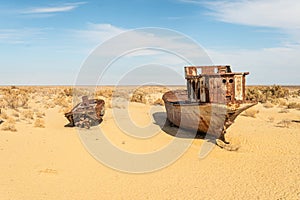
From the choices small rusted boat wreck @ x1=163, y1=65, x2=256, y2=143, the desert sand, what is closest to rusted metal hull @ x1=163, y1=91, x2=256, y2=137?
small rusted boat wreck @ x1=163, y1=65, x2=256, y2=143

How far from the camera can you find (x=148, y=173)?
27.9 ft

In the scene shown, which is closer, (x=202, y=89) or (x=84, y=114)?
(x=202, y=89)

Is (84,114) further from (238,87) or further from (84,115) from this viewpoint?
(238,87)

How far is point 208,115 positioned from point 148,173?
4.01 m

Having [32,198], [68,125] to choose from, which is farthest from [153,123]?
[32,198]

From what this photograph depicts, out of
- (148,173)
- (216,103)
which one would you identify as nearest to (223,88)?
(216,103)

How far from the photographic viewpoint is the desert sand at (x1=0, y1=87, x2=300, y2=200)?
6.96m

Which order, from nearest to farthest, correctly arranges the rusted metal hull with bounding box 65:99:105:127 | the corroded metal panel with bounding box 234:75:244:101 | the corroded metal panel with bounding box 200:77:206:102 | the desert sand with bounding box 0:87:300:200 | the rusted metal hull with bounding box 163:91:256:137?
the desert sand with bounding box 0:87:300:200, the rusted metal hull with bounding box 163:91:256:137, the corroded metal panel with bounding box 234:75:244:101, the corroded metal panel with bounding box 200:77:206:102, the rusted metal hull with bounding box 65:99:105:127

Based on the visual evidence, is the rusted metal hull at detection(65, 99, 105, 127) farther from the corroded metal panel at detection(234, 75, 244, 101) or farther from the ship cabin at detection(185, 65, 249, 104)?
the corroded metal panel at detection(234, 75, 244, 101)

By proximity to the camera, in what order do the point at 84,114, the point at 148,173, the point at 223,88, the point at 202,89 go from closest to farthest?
1. the point at 148,173
2. the point at 223,88
3. the point at 202,89
4. the point at 84,114

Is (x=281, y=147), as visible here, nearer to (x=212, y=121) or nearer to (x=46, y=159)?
(x=212, y=121)

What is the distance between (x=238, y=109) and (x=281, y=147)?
2.25m

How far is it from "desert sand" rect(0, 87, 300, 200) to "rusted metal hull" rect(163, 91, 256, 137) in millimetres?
680

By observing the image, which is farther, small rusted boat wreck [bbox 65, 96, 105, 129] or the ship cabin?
small rusted boat wreck [bbox 65, 96, 105, 129]
